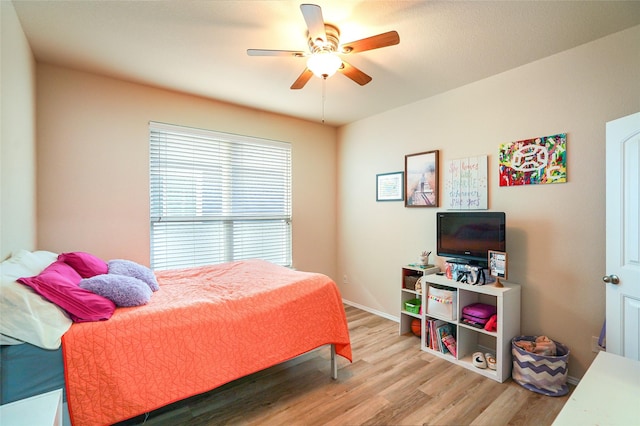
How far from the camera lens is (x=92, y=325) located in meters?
1.50

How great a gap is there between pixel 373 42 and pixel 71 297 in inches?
88.5

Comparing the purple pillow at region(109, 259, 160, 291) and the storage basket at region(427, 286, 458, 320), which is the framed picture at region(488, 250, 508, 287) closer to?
the storage basket at region(427, 286, 458, 320)

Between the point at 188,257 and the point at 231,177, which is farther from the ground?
the point at 231,177

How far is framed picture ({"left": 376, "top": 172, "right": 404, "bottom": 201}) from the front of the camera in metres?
3.64

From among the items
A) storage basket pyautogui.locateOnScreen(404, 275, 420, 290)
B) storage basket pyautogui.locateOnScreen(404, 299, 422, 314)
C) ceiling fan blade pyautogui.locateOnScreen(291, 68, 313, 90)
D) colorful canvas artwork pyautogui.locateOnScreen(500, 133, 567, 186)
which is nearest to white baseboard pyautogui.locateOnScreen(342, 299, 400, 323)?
storage basket pyautogui.locateOnScreen(404, 299, 422, 314)

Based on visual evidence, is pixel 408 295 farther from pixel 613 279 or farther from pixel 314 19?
pixel 314 19

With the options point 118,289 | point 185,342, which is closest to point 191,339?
point 185,342

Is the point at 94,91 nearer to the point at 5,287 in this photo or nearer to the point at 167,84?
the point at 167,84

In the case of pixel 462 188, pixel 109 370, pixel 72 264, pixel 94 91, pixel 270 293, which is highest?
pixel 94 91

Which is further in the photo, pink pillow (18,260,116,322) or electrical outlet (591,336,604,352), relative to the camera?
electrical outlet (591,336,604,352)

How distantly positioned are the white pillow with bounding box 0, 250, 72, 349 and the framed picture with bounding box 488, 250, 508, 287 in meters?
2.95

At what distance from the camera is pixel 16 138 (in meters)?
1.96

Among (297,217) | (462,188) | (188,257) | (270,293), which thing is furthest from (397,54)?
(188,257)

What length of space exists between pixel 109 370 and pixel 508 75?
3.69 meters
